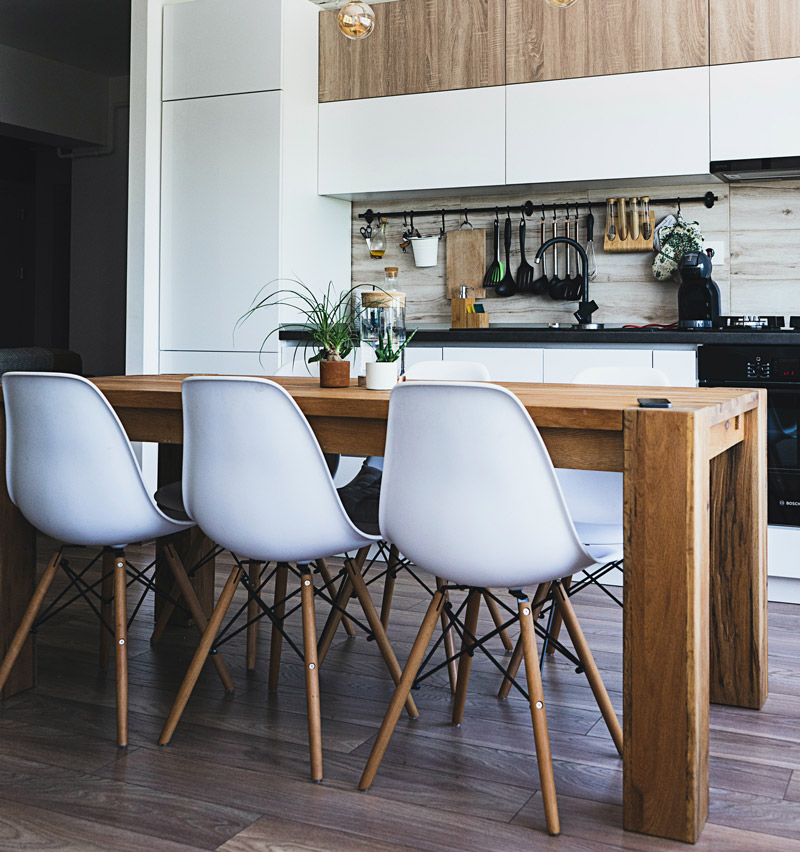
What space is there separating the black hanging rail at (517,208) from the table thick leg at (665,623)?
8.76 feet

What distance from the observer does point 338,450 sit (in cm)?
216

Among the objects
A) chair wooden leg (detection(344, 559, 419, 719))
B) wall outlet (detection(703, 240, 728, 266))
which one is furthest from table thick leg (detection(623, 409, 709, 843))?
wall outlet (detection(703, 240, 728, 266))

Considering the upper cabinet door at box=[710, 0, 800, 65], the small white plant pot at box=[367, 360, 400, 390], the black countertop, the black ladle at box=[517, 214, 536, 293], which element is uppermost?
the upper cabinet door at box=[710, 0, 800, 65]

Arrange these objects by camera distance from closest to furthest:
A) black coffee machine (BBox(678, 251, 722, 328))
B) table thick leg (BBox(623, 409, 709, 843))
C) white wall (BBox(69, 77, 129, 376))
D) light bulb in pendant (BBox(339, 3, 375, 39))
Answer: table thick leg (BBox(623, 409, 709, 843))
light bulb in pendant (BBox(339, 3, 375, 39))
black coffee machine (BBox(678, 251, 722, 328))
white wall (BBox(69, 77, 129, 376))

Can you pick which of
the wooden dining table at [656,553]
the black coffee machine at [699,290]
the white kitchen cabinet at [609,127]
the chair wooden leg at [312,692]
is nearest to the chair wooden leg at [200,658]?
the chair wooden leg at [312,692]

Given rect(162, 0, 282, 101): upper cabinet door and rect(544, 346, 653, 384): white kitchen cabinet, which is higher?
rect(162, 0, 282, 101): upper cabinet door

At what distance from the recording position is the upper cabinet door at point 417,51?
422 centimetres

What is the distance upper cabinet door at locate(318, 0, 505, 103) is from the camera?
4.22m

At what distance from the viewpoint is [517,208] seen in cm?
457

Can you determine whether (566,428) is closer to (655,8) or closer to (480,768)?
(480,768)

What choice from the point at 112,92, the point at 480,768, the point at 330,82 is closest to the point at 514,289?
the point at 330,82

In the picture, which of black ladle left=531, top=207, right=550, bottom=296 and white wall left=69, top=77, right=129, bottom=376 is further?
white wall left=69, top=77, right=129, bottom=376

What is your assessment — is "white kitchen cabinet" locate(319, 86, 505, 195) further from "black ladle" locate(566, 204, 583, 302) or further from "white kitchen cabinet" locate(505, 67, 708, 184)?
"black ladle" locate(566, 204, 583, 302)

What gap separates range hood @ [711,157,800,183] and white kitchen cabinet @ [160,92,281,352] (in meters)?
1.81
